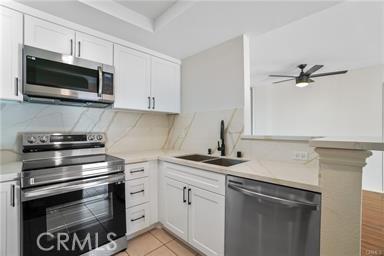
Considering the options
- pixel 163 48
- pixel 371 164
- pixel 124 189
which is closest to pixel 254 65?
pixel 163 48

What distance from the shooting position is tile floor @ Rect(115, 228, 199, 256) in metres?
1.72

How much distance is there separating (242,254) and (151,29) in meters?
2.22

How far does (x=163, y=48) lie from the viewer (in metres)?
2.28

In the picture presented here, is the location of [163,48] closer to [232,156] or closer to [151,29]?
[151,29]

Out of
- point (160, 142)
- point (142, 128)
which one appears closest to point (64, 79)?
point (142, 128)

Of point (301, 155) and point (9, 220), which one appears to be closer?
point (9, 220)

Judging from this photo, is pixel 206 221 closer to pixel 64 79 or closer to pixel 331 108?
pixel 64 79

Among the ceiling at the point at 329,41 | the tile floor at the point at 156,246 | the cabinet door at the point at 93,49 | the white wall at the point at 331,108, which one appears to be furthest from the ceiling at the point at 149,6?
the white wall at the point at 331,108

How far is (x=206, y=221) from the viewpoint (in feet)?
5.18

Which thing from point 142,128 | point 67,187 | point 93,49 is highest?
point 93,49

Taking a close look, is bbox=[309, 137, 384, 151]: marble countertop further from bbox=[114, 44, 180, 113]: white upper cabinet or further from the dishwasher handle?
bbox=[114, 44, 180, 113]: white upper cabinet

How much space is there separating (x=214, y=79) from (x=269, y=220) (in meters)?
1.65

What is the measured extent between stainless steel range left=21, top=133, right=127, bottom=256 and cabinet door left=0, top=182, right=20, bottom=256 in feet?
0.27

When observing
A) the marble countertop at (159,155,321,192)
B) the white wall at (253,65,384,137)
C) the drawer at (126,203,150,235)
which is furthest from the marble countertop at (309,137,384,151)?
the white wall at (253,65,384,137)
